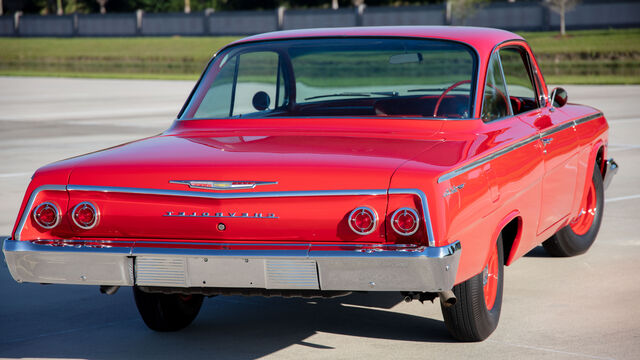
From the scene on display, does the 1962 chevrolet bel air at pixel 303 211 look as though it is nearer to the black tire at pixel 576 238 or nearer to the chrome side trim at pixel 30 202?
the chrome side trim at pixel 30 202

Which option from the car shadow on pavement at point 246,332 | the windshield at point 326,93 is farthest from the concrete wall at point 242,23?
the car shadow on pavement at point 246,332

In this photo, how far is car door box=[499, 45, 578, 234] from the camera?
5.89 meters

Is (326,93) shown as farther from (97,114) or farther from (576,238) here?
(97,114)

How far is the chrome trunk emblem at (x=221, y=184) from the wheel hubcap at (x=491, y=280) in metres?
1.36

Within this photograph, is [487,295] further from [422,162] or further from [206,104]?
[206,104]

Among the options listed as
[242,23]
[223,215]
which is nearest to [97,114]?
[223,215]

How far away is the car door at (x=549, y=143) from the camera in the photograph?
5.89 metres

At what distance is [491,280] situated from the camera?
5.27 m

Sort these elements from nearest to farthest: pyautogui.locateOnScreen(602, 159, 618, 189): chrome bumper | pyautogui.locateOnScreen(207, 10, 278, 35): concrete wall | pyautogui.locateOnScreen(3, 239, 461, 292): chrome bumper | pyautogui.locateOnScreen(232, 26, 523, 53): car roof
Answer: pyautogui.locateOnScreen(3, 239, 461, 292): chrome bumper → pyautogui.locateOnScreen(232, 26, 523, 53): car roof → pyautogui.locateOnScreen(602, 159, 618, 189): chrome bumper → pyautogui.locateOnScreen(207, 10, 278, 35): concrete wall

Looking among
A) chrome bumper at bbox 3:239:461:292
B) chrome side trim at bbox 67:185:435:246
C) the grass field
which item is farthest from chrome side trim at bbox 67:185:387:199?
the grass field

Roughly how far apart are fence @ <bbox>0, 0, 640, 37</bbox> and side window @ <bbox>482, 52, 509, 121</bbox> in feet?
209

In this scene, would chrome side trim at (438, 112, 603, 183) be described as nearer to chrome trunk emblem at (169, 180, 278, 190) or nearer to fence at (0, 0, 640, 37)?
chrome trunk emblem at (169, 180, 278, 190)

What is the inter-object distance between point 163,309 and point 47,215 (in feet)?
3.33

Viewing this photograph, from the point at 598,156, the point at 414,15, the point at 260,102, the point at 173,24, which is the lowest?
the point at 173,24
